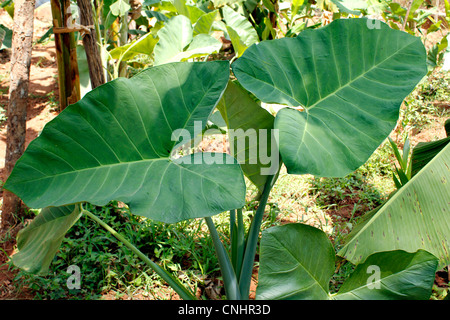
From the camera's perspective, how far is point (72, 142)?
40.9 inches

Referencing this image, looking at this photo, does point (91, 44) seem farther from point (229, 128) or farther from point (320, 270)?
point (320, 270)

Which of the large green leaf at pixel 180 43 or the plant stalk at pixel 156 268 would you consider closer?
the plant stalk at pixel 156 268

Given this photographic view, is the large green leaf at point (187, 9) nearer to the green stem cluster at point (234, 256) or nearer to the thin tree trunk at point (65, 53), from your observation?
the thin tree trunk at point (65, 53)

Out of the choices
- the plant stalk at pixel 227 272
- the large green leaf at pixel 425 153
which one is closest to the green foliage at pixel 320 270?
the plant stalk at pixel 227 272

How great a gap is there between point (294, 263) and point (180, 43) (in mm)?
1428

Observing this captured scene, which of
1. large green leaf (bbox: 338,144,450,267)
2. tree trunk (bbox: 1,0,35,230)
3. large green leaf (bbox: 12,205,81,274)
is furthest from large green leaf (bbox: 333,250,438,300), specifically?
tree trunk (bbox: 1,0,35,230)

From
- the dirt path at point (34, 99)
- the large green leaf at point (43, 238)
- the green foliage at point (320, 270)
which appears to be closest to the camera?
the green foliage at point (320, 270)

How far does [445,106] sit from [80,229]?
2.98m

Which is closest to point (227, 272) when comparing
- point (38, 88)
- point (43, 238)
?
point (43, 238)

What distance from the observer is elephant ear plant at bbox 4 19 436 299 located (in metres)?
0.96

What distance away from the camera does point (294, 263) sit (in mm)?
1078

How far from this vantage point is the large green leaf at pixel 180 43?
1.95 m
